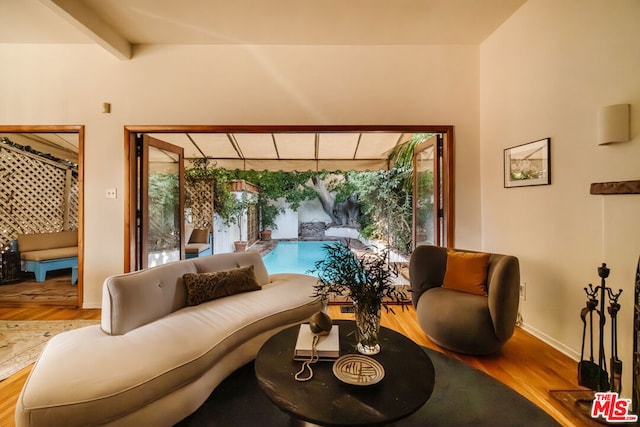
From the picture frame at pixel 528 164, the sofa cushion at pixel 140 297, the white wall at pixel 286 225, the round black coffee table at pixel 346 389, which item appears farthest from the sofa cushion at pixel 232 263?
the white wall at pixel 286 225

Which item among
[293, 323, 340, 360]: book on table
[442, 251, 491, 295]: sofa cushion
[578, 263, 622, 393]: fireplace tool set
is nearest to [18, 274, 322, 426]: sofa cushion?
[293, 323, 340, 360]: book on table

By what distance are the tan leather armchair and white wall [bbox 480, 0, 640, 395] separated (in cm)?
48

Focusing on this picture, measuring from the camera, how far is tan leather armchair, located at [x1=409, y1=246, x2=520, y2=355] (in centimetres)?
205

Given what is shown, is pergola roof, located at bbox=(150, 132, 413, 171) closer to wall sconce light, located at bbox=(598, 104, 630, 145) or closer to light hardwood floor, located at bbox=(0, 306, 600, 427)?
wall sconce light, located at bbox=(598, 104, 630, 145)

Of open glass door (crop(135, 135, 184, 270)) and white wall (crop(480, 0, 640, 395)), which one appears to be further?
open glass door (crop(135, 135, 184, 270))

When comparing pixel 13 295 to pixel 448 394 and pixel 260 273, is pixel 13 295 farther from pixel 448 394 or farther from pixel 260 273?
pixel 448 394

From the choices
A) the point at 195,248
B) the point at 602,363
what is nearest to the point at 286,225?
the point at 195,248

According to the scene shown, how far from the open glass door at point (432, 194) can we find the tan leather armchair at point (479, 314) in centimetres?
91

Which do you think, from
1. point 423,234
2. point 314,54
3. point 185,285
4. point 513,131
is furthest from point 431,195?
point 185,285

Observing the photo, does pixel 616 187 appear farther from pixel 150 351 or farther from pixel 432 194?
pixel 150 351

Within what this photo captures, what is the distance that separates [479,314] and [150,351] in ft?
7.20

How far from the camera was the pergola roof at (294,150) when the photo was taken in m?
4.54

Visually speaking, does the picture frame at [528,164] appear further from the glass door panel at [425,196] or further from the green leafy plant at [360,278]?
the green leafy plant at [360,278]

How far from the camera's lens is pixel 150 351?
1.43m
